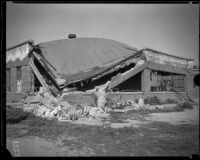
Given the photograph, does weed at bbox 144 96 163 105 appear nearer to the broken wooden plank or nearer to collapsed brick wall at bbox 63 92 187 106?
collapsed brick wall at bbox 63 92 187 106

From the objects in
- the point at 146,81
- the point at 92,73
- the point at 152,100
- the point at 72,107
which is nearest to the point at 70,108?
the point at 72,107

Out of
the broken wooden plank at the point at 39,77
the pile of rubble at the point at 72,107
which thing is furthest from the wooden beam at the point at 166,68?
the broken wooden plank at the point at 39,77

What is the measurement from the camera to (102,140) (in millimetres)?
5801

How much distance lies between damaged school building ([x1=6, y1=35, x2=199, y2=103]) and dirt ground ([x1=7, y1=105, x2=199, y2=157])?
553 centimetres

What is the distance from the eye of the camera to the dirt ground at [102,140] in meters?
4.93

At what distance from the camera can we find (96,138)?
5996mm

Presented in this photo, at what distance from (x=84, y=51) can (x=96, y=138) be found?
1396cm

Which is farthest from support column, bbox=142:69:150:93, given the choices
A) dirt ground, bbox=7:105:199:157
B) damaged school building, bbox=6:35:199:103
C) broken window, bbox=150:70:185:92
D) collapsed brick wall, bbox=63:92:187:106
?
dirt ground, bbox=7:105:199:157

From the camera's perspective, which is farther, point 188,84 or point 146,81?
point 188,84

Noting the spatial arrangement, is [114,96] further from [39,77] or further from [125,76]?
[39,77]

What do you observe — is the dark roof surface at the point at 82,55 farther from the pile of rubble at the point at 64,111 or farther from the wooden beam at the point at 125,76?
the pile of rubble at the point at 64,111

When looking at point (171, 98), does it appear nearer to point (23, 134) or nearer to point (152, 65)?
point (152, 65)

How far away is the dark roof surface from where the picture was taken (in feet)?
49.9

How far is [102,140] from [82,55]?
13147 millimetres
